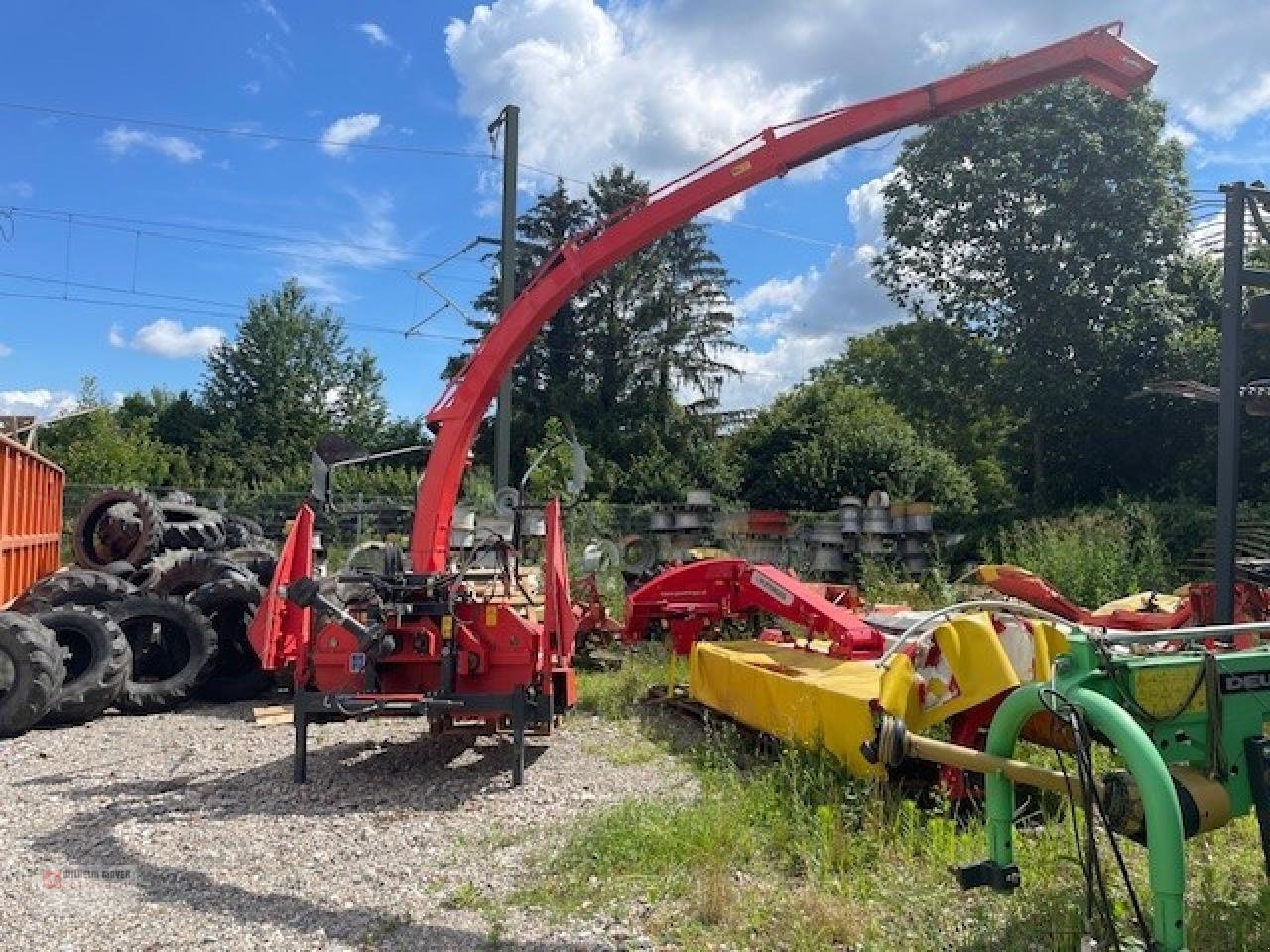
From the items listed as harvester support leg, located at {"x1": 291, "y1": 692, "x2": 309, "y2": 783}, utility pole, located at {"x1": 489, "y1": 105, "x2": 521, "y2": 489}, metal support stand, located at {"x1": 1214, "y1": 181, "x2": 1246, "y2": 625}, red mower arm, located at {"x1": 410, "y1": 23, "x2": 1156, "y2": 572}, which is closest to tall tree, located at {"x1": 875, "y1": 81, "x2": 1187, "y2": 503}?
utility pole, located at {"x1": 489, "y1": 105, "x2": 521, "y2": 489}

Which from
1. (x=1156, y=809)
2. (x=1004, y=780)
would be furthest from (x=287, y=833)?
(x=1156, y=809)

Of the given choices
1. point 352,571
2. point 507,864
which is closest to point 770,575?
point 352,571

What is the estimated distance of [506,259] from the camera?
15.9 meters

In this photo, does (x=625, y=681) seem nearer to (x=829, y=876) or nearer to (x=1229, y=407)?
(x=829, y=876)

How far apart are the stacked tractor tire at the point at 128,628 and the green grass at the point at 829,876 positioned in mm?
4468

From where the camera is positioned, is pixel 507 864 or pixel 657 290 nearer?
pixel 507 864

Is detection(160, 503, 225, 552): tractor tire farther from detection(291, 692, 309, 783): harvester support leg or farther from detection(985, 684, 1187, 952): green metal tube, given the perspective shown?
detection(985, 684, 1187, 952): green metal tube

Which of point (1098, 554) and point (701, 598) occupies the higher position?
point (1098, 554)

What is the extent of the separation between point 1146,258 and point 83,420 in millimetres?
33938

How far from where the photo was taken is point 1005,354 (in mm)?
22609

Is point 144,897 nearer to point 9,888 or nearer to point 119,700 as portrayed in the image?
point 9,888

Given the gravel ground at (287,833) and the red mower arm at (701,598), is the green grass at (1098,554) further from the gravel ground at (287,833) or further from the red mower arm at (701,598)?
the gravel ground at (287,833)

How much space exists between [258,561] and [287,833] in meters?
6.22

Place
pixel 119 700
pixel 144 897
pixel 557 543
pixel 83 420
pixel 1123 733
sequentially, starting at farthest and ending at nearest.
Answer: pixel 83 420, pixel 119 700, pixel 557 543, pixel 144 897, pixel 1123 733
